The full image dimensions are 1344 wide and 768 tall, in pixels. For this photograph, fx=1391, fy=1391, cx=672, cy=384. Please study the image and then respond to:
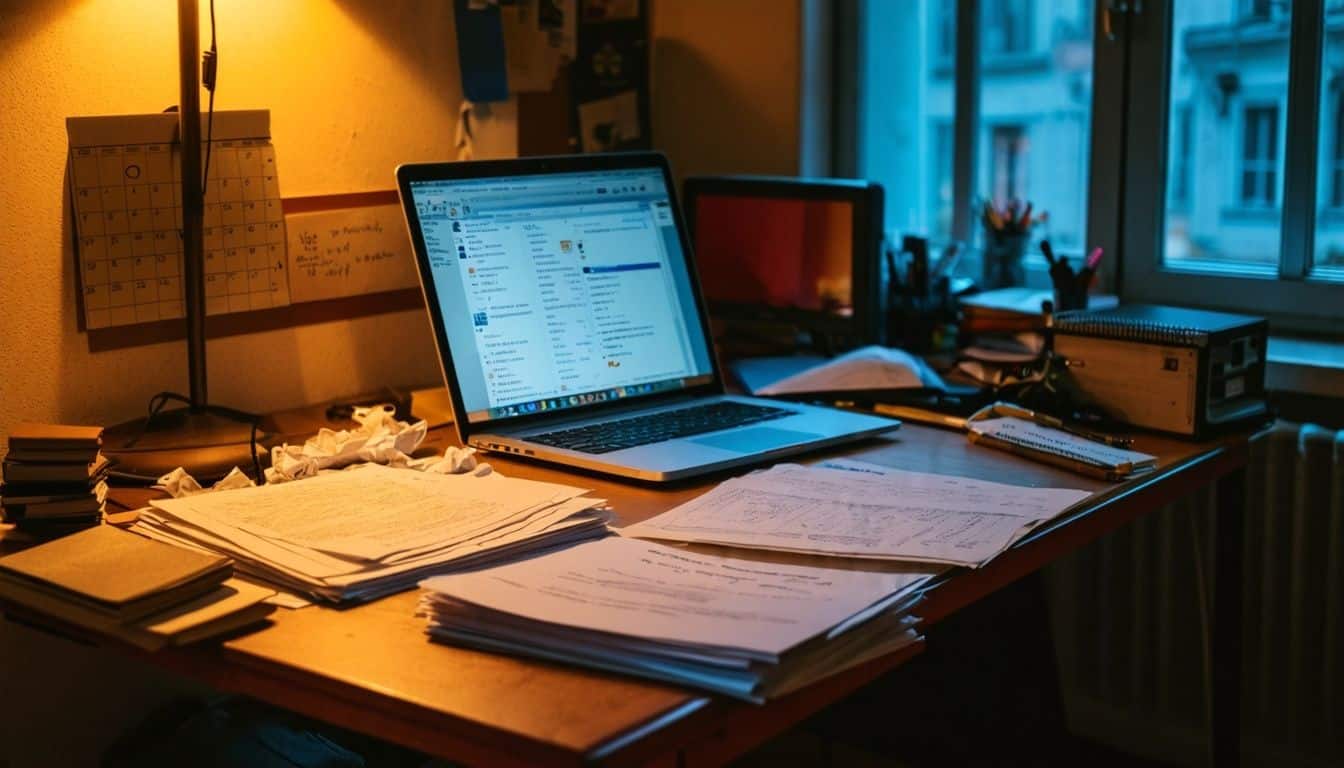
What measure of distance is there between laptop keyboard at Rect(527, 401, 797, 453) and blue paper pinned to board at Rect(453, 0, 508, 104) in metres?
0.61

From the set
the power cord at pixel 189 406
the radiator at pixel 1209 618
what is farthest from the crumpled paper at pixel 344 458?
the radiator at pixel 1209 618

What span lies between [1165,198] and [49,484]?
164cm

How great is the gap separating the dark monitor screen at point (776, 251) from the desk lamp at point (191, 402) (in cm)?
81

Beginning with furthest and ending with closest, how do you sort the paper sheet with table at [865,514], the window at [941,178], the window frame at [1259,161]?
1. the window at [941,178]
2. the window frame at [1259,161]
3. the paper sheet with table at [865,514]

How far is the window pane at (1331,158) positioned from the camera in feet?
6.47

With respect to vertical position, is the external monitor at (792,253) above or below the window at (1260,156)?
below

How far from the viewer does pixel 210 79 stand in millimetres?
1514

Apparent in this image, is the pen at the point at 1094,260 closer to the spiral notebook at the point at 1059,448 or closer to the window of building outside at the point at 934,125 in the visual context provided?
the window of building outside at the point at 934,125

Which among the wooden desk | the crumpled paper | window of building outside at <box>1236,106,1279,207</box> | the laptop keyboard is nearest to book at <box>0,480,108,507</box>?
the crumpled paper

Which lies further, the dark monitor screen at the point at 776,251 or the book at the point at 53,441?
the dark monitor screen at the point at 776,251

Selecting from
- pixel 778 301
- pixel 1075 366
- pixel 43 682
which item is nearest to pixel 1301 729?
pixel 1075 366

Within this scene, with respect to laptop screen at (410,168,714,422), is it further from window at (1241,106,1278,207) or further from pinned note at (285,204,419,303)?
window at (1241,106,1278,207)

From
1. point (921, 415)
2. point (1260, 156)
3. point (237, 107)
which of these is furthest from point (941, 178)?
point (237, 107)

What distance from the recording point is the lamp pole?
1448 mm
